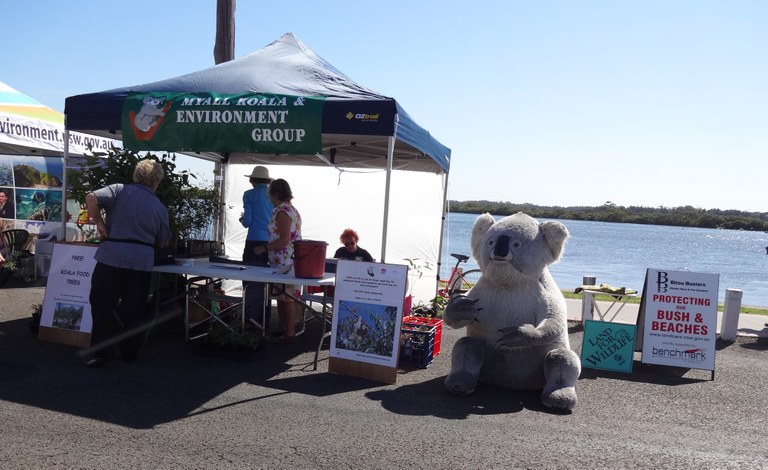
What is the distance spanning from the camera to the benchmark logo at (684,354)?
19.7 ft

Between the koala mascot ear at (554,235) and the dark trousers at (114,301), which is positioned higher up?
the koala mascot ear at (554,235)

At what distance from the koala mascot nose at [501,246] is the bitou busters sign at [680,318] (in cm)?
205

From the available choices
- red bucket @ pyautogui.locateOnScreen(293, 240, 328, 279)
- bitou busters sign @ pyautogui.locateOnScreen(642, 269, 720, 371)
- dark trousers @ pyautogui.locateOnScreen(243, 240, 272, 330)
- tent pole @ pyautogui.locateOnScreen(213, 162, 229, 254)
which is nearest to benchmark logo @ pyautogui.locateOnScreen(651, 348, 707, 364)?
bitou busters sign @ pyautogui.locateOnScreen(642, 269, 720, 371)

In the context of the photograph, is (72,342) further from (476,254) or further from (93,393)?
(476,254)

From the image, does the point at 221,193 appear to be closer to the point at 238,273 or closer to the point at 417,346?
the point at 238,273

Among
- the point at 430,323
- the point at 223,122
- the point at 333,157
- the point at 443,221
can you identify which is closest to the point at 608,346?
the point at 430,323

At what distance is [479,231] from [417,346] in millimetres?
1268

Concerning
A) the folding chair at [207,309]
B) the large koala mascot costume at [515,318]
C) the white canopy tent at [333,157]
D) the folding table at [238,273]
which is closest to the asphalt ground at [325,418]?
the large koala mascot costume at [515,318]

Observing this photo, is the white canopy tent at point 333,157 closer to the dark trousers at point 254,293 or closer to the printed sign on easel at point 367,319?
the printed sign on easel at point 367,319

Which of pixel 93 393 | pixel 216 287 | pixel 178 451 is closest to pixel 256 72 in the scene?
pixel 216 287

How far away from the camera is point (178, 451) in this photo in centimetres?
352

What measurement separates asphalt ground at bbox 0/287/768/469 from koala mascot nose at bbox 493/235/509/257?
119 centimetres

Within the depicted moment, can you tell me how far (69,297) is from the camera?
5836 millimetres

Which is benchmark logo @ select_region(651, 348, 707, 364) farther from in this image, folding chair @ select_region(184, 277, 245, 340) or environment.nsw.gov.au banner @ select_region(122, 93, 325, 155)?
folding chair @ select_region(184, 277, 245, 340)
